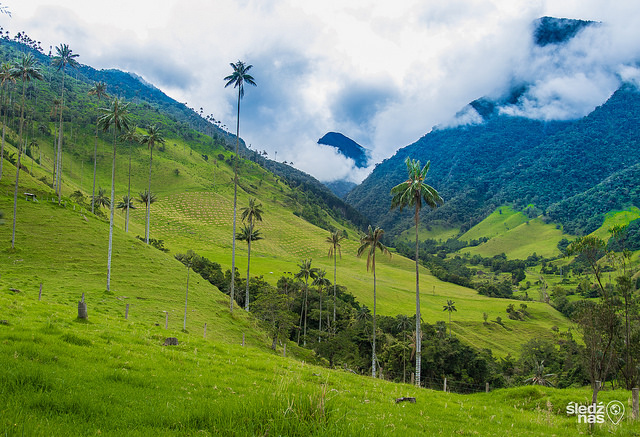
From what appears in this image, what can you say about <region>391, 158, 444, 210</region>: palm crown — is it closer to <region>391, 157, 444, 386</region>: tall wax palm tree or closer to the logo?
<region>391, 157, 444, 386</region>: tall wax palm tree

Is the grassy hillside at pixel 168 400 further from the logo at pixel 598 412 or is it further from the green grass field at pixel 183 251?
the green grass field at pixel 183 251

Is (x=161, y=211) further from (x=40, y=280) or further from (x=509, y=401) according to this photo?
(x=509, y=401)

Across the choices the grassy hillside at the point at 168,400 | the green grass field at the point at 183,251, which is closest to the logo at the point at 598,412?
the grassy hillside at the point at 168,400

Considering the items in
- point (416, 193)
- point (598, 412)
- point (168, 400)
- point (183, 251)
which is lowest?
point (598, 412)

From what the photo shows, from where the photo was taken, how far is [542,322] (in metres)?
128

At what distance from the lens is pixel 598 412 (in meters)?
14.7

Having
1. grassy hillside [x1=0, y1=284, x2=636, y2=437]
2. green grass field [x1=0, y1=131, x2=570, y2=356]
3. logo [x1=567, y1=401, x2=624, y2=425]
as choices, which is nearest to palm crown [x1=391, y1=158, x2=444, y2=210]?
grassy hillside [x1=0, y1=284, x2=636, y2=437]

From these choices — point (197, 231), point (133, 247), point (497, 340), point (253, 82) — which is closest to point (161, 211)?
point (197, 231)

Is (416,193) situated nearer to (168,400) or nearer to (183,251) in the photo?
(168,400)

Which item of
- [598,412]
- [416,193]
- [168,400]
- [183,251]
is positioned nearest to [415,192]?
[416,193]

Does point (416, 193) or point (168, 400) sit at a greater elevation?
point (416, 193)

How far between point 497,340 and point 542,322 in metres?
33.5

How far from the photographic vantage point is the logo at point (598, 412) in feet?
43.7

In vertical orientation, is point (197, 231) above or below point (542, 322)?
above
